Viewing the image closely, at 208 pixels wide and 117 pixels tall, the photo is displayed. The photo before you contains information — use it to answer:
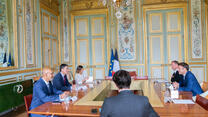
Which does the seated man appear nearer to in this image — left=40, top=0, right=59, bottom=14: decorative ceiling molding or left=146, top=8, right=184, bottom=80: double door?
left=40, top=0, right=59, bottom=14: decorative ceiling molding

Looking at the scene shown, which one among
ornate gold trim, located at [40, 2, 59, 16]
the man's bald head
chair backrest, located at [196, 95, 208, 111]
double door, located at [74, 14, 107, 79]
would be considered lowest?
chair backrest, located at [196, 95, 208, 111]

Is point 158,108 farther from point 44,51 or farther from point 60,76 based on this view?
point 44,51

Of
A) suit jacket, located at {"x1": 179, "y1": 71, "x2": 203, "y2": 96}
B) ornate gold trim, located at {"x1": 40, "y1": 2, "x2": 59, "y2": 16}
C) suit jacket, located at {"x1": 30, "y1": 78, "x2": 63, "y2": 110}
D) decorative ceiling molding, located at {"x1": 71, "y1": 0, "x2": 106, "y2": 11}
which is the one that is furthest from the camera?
decorative ceiling molding, located at {"x1": 71, "y1": 0, "x2": 106, "y2": 11}

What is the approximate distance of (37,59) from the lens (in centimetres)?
547

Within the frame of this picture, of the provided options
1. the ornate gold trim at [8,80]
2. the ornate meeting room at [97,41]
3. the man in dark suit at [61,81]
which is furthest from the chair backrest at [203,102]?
the ornate gold trim at [8,80]

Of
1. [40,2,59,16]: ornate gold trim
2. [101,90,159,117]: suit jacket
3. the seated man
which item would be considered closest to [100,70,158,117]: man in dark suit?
[101,90,159,117]: suit jacket

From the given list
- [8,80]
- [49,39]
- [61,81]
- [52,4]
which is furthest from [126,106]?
[52,4]

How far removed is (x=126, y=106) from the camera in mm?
1362

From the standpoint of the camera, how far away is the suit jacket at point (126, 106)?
136 cm

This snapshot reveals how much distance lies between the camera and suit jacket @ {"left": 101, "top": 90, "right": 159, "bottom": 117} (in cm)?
136

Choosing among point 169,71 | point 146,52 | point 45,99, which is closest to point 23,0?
point 45,99

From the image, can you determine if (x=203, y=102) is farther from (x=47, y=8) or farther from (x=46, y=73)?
(x=47, y=8)

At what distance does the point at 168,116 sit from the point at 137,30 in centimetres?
519

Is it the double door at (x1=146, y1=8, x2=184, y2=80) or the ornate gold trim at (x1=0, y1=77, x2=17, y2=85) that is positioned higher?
the double door at (x1=146, y1=8, x2=184, y2=80)
